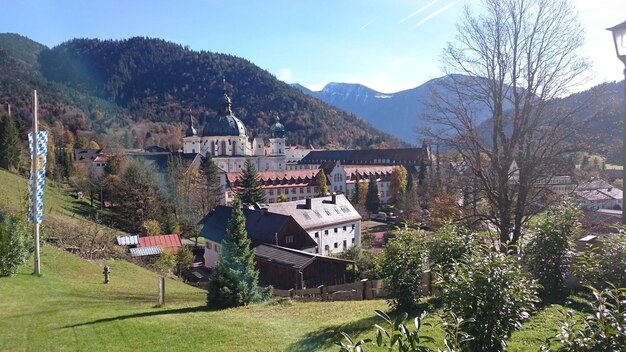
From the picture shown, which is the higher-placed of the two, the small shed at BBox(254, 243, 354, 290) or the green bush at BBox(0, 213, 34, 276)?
the green bush at BBox(0, 213, 34, 276)

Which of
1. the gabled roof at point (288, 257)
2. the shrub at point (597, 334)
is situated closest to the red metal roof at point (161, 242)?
the gabled roof at point (288, 257)

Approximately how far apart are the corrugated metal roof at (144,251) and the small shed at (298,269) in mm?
9152

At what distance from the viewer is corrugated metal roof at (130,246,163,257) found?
31.2 meters

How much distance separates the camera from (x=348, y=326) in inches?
363

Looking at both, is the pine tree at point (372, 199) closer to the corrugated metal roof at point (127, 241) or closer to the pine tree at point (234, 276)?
the corrugated metal roof at point (127, 241)

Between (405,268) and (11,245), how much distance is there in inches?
622

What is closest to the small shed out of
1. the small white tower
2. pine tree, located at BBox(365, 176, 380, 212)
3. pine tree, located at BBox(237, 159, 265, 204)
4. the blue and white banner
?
the blue and white banner

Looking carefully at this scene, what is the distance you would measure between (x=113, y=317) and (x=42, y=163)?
29.1 ft

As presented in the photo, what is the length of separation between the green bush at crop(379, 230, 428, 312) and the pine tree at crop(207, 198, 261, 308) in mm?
5853

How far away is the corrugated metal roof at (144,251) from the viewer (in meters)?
31.2

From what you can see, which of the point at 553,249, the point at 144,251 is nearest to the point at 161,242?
the point at 144,251

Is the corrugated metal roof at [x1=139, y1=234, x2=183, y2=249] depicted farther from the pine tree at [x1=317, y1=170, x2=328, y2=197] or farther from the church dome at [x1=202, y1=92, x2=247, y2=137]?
the church dome at [x1=202, y1=92, x2=247, y2=137]

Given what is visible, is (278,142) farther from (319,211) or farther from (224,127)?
(319,211)

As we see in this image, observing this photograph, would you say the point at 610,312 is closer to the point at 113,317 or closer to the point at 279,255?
the point at 113,317
